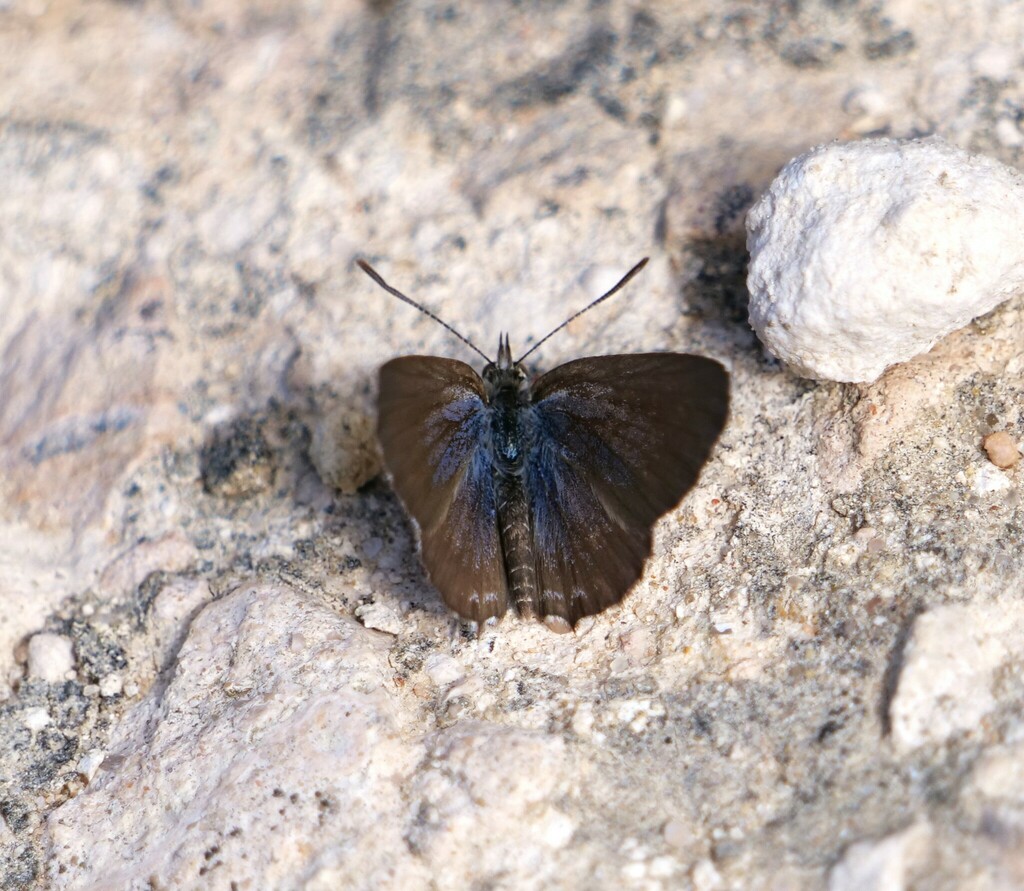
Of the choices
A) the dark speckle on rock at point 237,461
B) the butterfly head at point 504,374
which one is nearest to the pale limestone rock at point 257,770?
the dark speckle on rock at point 237,461

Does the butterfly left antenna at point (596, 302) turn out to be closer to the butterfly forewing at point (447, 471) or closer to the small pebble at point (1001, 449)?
the butterfly forewing at point (447, 471)

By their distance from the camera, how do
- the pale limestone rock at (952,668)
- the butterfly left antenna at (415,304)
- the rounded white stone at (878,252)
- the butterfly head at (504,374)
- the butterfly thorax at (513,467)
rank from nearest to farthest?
1. the pale limestone rock at (952,668)
2. the rounded white stone at (878,252)
3. the butterfly thorax at (513,467)
4. the butterfly head at (504,374)
5. the butterfly left antenna at (415,304)

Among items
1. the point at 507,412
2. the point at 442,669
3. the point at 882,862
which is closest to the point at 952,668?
the point at 882,862

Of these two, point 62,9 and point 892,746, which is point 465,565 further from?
point 62,9

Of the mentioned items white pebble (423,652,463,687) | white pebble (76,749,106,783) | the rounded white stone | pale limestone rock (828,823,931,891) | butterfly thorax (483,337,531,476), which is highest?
the rounded white stone

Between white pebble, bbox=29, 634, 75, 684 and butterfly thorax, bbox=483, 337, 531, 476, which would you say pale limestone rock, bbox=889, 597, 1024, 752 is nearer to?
butterfly thorax, bbox=483, 337, 531, 476

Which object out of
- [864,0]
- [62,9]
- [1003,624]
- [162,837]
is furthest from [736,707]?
[62,9]

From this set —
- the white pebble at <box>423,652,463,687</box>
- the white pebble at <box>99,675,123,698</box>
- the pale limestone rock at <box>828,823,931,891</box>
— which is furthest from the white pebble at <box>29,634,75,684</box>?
the pale limestone rock at <box>828,823,931,891</box>
